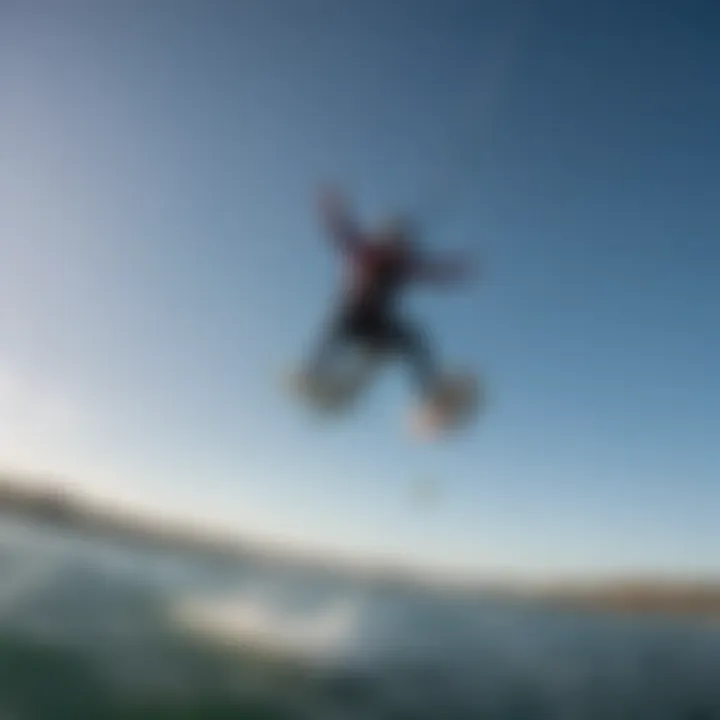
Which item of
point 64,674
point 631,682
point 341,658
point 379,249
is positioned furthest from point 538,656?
point 379,249

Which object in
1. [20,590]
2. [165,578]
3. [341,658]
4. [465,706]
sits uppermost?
[165,578]

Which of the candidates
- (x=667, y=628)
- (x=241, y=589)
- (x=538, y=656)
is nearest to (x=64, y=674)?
(x=241, y=589)

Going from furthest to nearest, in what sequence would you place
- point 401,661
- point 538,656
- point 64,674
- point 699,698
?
point 538,656 → point 699,698 → point 401,661 → point 64,674

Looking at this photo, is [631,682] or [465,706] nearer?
[465,706]

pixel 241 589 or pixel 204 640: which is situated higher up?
pixel 241 589

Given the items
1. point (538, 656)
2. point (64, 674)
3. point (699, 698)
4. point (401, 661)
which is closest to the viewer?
point (64, 674)

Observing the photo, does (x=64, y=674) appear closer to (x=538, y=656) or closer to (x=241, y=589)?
(x=241, y=589)
